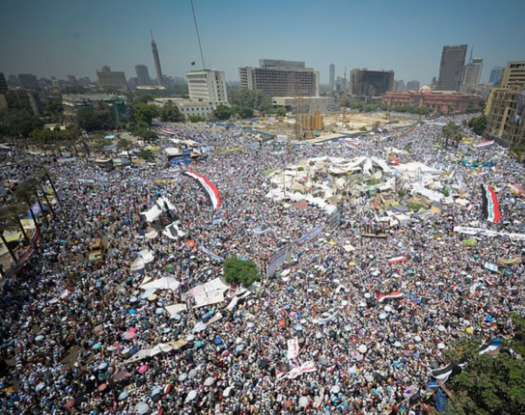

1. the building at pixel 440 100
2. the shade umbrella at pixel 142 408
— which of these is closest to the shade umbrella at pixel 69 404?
the shade umbrella at pixel 142 408

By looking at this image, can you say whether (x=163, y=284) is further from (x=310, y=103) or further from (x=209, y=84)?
(x=209, y=84)

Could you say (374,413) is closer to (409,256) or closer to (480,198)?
(409,256)

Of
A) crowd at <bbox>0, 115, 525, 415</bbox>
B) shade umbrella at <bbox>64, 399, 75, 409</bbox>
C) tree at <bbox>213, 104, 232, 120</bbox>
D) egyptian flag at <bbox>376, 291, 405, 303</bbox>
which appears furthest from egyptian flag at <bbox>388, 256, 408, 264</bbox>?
tree at <bbox>213, 104, 232, 120</bbox>

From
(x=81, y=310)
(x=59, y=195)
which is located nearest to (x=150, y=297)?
(x=81, y=310)

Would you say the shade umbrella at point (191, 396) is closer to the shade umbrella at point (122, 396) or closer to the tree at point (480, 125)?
the shade umbrella at point (122, 396)

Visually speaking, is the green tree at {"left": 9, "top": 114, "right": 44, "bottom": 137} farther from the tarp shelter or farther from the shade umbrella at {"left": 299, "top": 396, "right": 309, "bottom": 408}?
the shade umbrella at {"left": 299, "top": 396, "right": 309, "bottom": 408}
